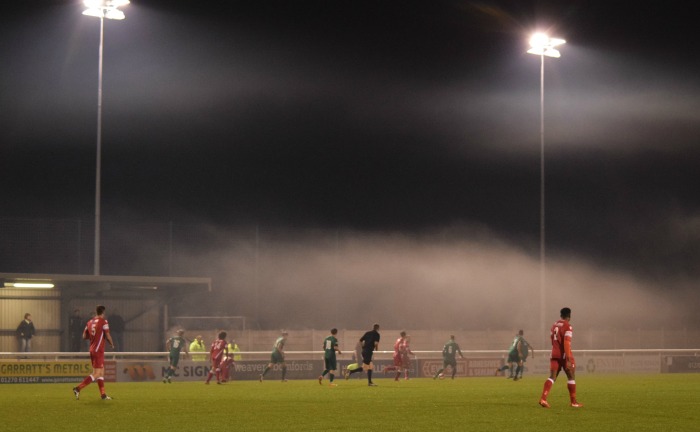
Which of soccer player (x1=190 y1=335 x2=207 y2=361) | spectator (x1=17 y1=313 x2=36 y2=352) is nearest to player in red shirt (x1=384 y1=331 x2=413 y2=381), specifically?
soccer player (x1=190 y1=335 x2=207 y2=361)

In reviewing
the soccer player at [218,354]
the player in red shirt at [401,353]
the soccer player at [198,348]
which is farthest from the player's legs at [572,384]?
the soccer player at [198,348]

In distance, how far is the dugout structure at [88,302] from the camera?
39125mm

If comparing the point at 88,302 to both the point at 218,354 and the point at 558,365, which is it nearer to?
the point at 218,354

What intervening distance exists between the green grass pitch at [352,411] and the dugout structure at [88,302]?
1467 cm

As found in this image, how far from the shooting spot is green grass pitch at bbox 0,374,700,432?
1486 centimetres

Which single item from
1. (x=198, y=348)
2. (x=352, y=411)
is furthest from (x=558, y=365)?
(x=198, y=348)

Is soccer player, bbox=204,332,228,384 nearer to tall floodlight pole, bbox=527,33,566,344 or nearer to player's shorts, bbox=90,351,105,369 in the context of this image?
player's shorts, bbox=90,351,105,369

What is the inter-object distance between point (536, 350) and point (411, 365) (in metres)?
6.78

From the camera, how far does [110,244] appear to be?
45.5 meters

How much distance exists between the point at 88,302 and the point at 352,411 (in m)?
25.8

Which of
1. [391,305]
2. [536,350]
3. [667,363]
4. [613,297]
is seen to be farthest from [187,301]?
[613,297]

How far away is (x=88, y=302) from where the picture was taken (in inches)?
1634

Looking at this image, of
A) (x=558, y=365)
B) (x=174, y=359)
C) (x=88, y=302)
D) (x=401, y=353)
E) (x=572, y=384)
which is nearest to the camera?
(x=558, y=365)

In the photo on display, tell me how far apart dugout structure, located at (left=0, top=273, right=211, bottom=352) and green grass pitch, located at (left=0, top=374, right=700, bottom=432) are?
14.7 meters
